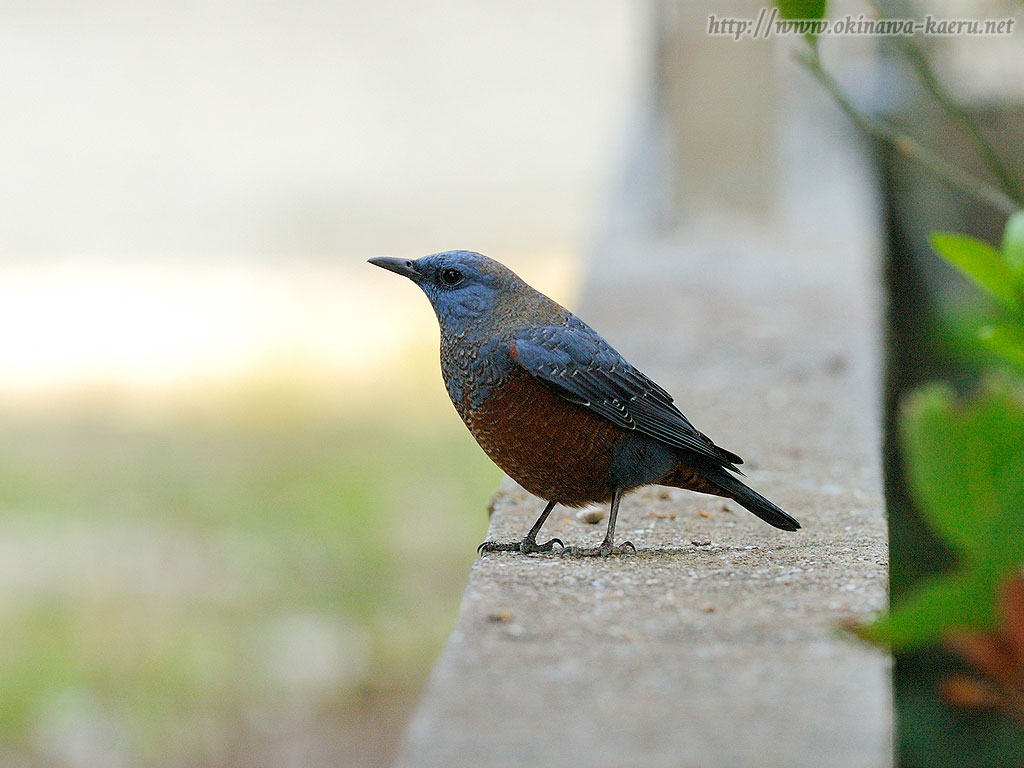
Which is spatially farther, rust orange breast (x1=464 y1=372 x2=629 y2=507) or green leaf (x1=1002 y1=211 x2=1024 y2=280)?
rust orange breast (x1=464 y1=372 x2=629 y2=507)

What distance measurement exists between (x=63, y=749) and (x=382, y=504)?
6.28 ft

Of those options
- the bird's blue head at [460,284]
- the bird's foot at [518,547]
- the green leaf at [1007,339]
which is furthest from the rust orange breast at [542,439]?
the green leaf at [1007,339]

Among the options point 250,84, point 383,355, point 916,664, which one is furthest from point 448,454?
point 250,84

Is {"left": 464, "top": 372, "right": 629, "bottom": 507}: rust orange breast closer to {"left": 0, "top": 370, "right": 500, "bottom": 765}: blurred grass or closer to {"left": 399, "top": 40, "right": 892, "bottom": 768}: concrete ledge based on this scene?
{"left": 399, "top": 40, "right": 892, "bottom": 768}: concrete ledge

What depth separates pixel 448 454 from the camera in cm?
682

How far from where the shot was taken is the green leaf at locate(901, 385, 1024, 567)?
112cm

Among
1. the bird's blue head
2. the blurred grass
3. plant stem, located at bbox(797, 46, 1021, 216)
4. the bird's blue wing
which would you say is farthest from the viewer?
the blurred grass

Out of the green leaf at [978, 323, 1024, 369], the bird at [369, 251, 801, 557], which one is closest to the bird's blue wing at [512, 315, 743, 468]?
the bird at [369, 251, 801, 557]

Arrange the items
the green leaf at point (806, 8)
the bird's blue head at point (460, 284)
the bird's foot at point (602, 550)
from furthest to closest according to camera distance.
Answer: the bird's blue head at point (460, 284), the bird's foot at point (602, 550), the green leaf at point (806, 8)

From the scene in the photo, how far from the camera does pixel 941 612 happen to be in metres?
1.13

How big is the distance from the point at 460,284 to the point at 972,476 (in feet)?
5.80

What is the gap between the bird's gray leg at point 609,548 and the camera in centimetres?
257

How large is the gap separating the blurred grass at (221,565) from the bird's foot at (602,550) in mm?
2499

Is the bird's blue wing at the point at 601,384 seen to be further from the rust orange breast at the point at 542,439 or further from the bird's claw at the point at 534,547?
the bird's claw at the point at 534,547
